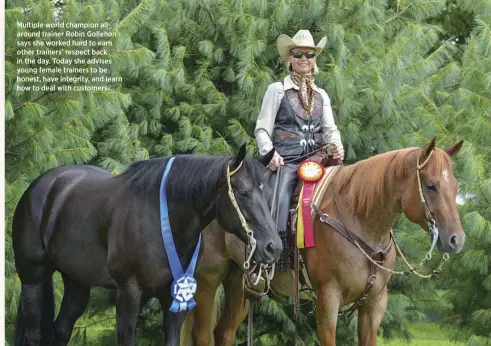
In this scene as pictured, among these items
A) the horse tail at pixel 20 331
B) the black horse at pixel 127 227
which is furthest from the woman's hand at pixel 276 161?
the horse tail at pixel 20 331

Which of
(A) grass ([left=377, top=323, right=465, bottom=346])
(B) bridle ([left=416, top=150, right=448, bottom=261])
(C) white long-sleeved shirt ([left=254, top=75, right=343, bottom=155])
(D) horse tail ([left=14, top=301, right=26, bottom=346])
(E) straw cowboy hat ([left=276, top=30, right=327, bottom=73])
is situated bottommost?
(A) grass ([left=377, top=323, right=465, bottom=346])

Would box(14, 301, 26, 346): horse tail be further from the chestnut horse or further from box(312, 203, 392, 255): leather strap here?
box(312, 203, 392, 255): leather strap

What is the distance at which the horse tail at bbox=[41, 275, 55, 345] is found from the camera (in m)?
6.38

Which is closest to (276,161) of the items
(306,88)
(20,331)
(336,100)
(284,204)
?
(284,204)

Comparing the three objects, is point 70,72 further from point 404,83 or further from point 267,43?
point 404,83

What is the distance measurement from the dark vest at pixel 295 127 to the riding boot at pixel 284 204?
0.18 m

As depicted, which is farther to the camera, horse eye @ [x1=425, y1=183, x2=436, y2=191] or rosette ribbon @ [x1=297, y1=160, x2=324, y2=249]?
rosette ribbon @ [x1=297, y1=160, x2=324, y2=249]

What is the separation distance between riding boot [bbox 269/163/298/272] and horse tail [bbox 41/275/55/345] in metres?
1.70

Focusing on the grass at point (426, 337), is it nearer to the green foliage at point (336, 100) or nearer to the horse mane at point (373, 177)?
the green foliage at point (336, 100)

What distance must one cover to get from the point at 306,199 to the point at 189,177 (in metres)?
1.33

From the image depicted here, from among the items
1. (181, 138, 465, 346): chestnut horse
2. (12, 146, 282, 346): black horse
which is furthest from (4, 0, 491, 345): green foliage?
(181, 138, 465, 346): chestnut horse

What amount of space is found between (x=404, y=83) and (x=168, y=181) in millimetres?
4230

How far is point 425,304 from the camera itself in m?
9.46

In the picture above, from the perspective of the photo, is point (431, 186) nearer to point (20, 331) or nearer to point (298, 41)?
point (298, 41)
